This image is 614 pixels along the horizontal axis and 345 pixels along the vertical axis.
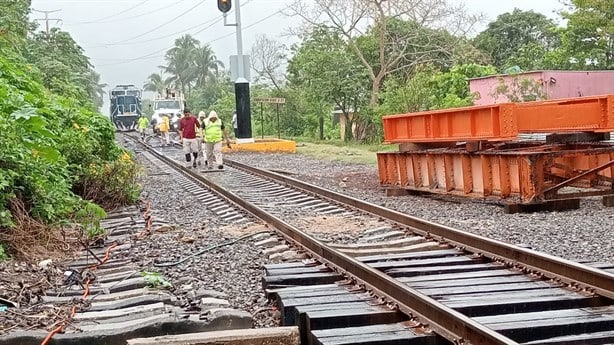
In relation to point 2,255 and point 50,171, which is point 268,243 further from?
point 50,171

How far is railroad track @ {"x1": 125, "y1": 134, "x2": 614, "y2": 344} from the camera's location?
4090 mm

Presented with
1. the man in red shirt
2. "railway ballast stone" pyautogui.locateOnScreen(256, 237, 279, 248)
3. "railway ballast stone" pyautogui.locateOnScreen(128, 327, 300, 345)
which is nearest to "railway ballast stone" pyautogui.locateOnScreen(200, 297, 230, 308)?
"railway ballast stone" pyautogui.locateOnScreen(128, 327, 300, 345)

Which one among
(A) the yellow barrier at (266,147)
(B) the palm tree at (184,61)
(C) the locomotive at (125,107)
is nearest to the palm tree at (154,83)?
(B) the palm tree at (184,61)

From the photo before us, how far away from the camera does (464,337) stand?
12.9 ft

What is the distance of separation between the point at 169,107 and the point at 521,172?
133 ft

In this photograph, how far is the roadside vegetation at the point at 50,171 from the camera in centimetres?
762

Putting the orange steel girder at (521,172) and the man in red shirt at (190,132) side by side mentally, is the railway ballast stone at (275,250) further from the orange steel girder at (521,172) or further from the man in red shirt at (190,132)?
the man in red shirt at (190,132)

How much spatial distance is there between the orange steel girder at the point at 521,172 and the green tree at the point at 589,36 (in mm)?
23811

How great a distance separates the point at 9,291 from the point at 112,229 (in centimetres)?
397

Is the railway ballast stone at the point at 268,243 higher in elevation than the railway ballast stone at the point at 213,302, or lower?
higher

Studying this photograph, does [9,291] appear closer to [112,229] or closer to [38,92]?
[112,229]

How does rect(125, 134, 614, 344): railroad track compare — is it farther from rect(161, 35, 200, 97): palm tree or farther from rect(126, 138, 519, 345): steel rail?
rect(161, 35, 200, 97): palm tree

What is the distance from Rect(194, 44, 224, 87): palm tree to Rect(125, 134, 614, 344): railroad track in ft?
321

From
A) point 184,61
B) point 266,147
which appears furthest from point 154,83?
point 266,147
